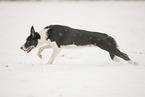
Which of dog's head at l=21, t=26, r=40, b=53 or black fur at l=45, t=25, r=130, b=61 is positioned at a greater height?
black fur at l=45, t=25, r=130, b=61

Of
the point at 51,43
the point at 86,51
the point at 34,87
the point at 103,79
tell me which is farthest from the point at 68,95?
the point at 86,51

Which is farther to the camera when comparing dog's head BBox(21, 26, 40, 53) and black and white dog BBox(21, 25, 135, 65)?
dog's head BBox(21, 26, 40, 53)

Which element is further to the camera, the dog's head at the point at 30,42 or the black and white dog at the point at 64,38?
the dog's head at the point at 30,42

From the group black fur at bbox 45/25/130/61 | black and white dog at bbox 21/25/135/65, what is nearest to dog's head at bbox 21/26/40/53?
black and white dog at bbox 21/25/135/65

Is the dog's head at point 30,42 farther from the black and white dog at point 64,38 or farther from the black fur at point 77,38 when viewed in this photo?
the black fur at point 77,38

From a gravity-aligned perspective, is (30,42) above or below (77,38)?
below

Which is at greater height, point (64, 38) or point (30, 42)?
point (64, 38)

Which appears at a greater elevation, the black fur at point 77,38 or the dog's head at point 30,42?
the black fur at point 77,38

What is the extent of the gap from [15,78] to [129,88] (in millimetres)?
2615

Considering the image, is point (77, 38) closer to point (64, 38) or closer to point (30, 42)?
point (64, 38)

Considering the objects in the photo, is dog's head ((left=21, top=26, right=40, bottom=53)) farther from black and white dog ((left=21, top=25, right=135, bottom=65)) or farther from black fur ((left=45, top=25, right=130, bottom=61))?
black fur ((left=45, top=25, right=130, bottom=61))

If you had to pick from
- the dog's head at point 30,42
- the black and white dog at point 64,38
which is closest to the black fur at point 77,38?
the black and white dog at point 64,38

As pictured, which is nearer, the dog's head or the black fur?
the black fur

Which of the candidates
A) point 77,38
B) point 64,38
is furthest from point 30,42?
point 77,38
